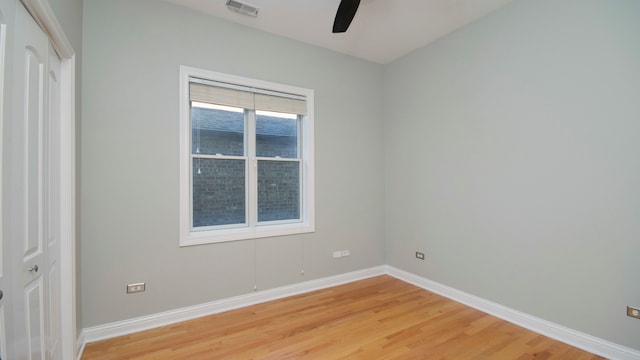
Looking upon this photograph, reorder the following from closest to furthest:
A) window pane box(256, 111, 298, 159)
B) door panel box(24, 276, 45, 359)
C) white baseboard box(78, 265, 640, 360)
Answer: door panel box(24, 276, 45, 359)
white baseboard box(78, 265, 640, 360)
window pane box(256, 111, 298, 159)

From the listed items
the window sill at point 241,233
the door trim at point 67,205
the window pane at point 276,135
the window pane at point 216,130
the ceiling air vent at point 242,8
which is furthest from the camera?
the window pane at point 276,135

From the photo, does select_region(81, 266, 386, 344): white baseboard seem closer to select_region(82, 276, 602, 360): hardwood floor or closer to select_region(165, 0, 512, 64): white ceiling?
select_region(82, 276, 602, 360): hardwood floor

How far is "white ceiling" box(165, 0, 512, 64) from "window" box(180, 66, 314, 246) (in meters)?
0.64

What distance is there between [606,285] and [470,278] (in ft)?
3.65

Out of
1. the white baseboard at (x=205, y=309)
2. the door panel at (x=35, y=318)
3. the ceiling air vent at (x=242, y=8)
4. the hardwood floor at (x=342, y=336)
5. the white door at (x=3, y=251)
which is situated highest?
the ceiling air vent at (x=242, y=8)

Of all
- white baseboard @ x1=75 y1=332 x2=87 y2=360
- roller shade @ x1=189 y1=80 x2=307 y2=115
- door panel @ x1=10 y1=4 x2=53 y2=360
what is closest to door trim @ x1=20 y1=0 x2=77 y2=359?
white baseboard @ x1=75 y1=332 x2=87 y2=360

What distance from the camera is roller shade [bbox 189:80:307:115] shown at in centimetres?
285

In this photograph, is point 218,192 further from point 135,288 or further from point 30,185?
point 30,185

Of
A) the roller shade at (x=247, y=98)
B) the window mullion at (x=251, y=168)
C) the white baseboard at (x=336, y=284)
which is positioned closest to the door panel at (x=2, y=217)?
the white baseboard at (x=336, y=284)

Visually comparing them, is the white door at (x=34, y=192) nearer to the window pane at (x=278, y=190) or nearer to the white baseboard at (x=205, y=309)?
the white baseboard at (x=205, y=309)

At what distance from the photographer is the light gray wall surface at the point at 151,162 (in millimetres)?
2389

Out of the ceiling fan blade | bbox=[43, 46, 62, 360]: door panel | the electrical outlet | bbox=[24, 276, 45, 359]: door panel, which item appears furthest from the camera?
the electrical outlet

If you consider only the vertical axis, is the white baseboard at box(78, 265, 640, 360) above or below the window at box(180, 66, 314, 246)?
below

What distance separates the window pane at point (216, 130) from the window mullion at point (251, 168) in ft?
0.27
